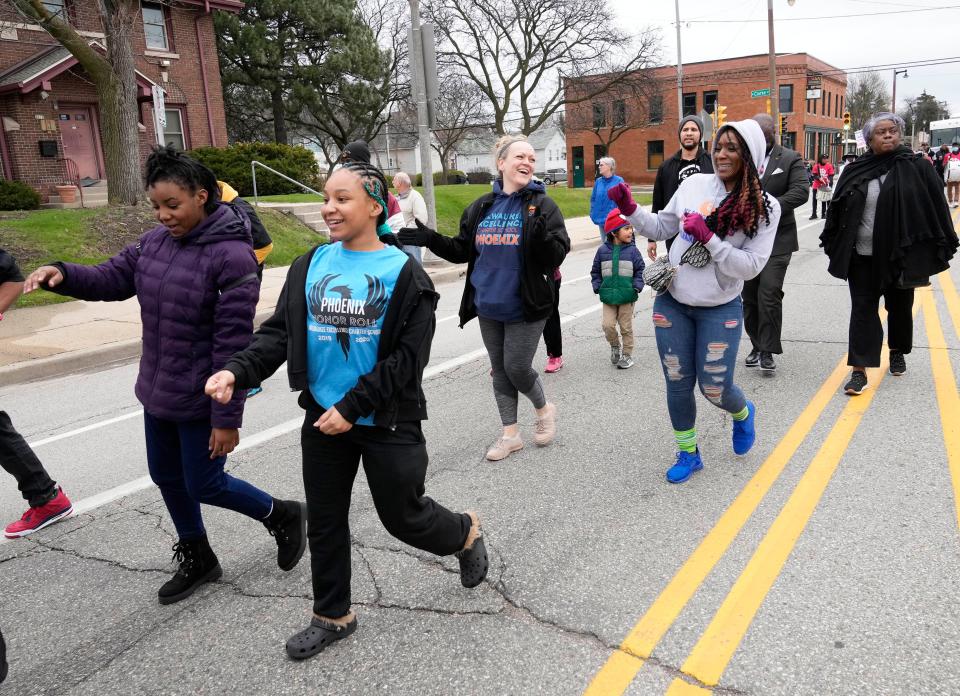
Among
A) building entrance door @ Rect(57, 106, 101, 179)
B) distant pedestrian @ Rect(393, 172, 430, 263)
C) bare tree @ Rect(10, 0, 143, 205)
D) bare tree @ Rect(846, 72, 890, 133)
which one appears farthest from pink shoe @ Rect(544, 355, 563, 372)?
bare tree @ Rect(846, 72, 890, 133)

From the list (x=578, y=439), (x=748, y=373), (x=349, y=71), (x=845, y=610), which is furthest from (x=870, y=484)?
(x=349, y=71)

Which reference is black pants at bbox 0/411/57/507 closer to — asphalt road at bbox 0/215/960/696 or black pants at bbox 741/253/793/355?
asphalt road at bbox 0/215/960/696

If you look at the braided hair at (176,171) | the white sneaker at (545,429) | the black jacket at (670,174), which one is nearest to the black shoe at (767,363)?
the black jacket at (670,174)

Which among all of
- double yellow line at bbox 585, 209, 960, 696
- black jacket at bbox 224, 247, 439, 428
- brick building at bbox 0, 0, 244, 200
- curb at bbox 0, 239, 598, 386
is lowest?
double yellow line at bbox 585, 209, 960, 696

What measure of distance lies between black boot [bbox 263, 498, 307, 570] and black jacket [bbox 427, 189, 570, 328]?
1.56 m

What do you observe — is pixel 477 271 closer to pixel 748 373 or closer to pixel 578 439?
pixel 578 439

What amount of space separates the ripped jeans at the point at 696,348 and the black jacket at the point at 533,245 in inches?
24.7

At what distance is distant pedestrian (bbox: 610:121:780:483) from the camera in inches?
148

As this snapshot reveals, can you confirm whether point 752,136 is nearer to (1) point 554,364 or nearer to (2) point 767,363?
(2) point 767,363

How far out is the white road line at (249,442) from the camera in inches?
165

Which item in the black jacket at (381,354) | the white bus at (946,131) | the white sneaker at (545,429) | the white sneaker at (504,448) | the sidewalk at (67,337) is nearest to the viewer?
the black jacket at (381,354)

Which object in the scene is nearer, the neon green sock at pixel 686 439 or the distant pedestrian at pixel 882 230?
the neon green sock at pixel 686 439

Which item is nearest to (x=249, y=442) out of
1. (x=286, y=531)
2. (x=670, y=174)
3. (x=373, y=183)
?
(x=286, y=531)

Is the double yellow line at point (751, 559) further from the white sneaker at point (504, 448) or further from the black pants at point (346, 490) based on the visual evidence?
the white sneaker at point (504, 448)
